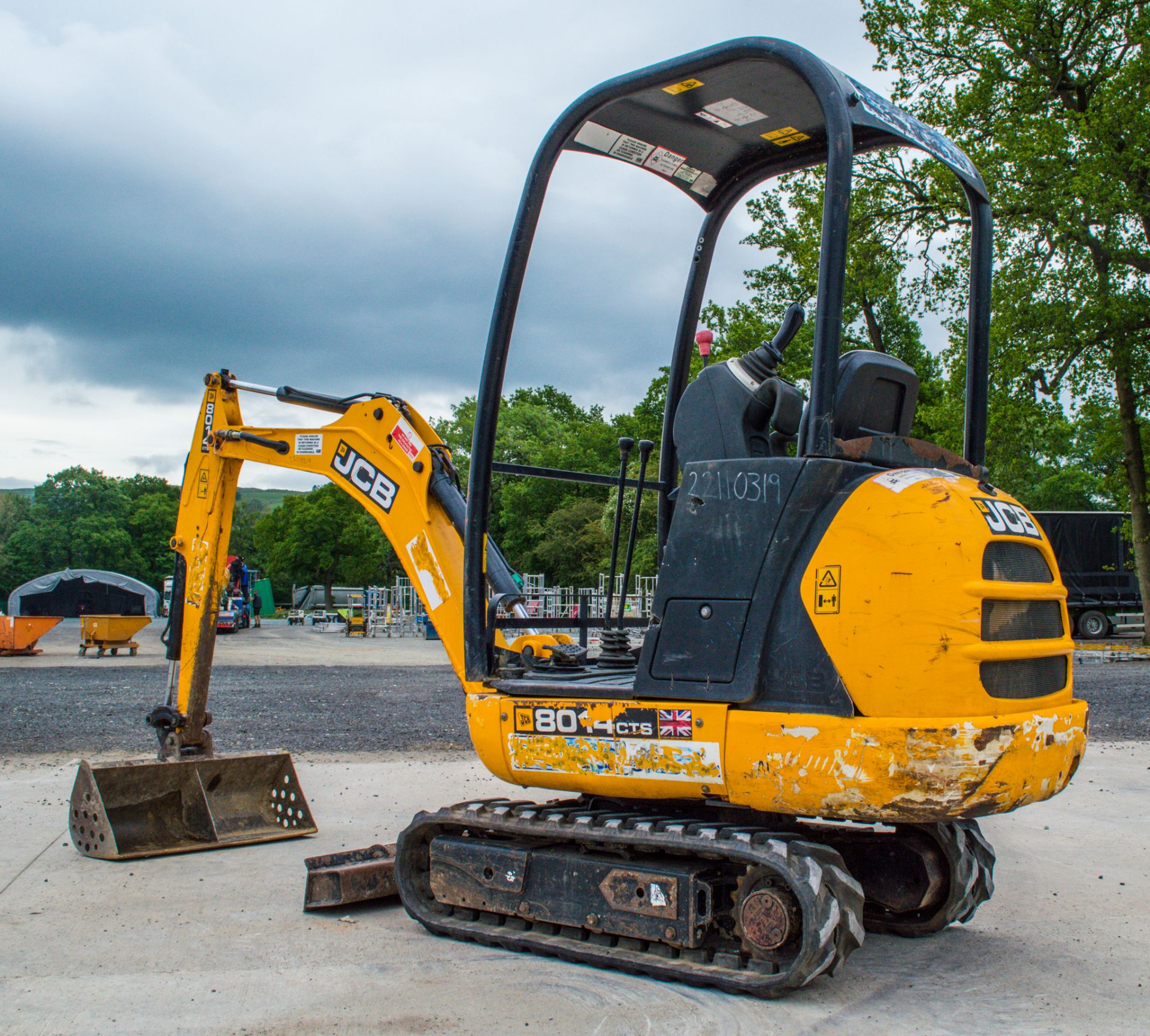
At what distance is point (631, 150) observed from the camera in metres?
4.94

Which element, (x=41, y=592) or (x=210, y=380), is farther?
(x=41, y=592)

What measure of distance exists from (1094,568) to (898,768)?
2930cm

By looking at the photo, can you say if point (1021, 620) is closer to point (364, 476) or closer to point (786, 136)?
point (786, 136)

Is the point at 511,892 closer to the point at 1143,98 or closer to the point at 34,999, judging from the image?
the point at 34,999

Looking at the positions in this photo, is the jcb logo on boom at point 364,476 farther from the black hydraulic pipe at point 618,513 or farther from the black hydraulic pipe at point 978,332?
the black hydraulic pipe at point 978,332

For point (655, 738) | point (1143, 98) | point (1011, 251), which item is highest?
point (1143, 98)

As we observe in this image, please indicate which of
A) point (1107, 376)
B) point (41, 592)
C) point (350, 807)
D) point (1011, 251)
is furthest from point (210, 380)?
point (41, 592)

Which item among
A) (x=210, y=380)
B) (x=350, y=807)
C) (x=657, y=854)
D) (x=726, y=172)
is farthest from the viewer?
(x=350, y=807)

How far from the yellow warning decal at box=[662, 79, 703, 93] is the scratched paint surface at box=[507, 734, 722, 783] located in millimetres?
2506

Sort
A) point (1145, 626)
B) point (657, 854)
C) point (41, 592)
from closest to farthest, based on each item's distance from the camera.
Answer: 1. point (657, 854)
2. point (1145, 626)
3. point (41, 592)

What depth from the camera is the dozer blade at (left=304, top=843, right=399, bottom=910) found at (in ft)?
16.0

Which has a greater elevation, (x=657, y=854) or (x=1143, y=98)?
(x=1143, y=98)

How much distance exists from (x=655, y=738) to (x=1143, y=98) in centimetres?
2278

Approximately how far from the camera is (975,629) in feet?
11.8
